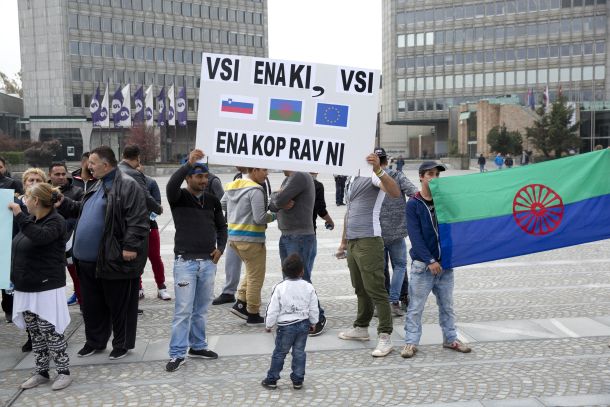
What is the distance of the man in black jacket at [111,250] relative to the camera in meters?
5.96

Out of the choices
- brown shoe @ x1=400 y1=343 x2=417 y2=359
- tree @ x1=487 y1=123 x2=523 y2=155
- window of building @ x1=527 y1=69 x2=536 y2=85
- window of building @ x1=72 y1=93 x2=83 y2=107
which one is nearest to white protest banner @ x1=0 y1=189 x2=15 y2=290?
brown shoe @ x1=400 y1=343 x2=417 y2=359

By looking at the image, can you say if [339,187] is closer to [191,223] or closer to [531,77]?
[191,223]

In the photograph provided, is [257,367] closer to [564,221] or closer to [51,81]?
[564,221]

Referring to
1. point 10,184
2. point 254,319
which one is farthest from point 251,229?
point 10,184

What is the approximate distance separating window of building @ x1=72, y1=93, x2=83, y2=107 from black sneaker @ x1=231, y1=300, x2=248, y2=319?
88.3m

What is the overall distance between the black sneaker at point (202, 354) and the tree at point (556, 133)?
52.2 meters

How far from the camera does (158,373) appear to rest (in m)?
5.77

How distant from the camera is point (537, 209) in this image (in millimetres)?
6555

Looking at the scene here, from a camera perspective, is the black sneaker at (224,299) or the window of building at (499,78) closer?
the black sneaker at (224,299)

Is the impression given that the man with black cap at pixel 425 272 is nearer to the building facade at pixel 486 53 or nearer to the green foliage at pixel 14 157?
the green foliage at pixel 14 157

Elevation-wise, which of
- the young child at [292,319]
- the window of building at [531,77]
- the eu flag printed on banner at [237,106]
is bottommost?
the young child at [292,319]

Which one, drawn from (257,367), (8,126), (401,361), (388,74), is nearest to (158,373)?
(257,367)

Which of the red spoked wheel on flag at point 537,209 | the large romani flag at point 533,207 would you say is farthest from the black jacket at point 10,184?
the red spoked wheel on flag at point 537,209

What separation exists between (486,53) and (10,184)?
91264mm
